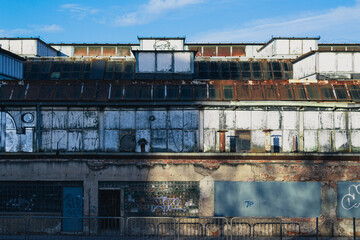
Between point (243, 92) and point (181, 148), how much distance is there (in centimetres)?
469

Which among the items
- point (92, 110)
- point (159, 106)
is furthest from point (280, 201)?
point (92, 110)

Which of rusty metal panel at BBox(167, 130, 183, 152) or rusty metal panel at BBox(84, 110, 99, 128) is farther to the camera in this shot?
rusty metal panel at BBox(84, 110, 99, 128)

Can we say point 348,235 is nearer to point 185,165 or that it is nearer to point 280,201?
point 280,201

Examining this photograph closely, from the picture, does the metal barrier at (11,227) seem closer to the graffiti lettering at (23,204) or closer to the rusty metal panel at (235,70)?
the graffiti lettering at (23,204)

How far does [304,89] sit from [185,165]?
7.97 m

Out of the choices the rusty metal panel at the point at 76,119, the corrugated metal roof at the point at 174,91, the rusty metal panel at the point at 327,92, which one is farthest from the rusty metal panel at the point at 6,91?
the rusty metal panel at the point at 327,92

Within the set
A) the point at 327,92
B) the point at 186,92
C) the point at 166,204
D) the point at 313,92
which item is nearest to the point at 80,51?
the point at 186,92

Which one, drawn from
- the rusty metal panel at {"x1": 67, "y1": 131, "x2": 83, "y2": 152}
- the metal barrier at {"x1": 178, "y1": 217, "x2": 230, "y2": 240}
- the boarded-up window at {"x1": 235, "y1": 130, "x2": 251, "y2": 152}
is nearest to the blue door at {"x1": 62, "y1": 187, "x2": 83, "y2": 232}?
the rusty metal panel at {"x1": 67, "y1": 131, "x2": 83, "y2": 152}

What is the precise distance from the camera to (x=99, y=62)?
25.5 meters

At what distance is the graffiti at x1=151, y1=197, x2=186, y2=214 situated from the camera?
19.0m

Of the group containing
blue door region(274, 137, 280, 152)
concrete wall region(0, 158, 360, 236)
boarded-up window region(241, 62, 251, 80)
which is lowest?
concrete wall region(0, 158, 360, 236)

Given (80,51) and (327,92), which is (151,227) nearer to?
(327,92)

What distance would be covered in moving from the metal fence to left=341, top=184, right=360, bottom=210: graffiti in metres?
0.82

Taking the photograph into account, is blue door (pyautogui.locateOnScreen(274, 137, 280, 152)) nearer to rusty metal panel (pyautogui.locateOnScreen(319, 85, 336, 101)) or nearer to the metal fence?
rusty metal panel (pyautogui.locateOnScreen(319, 85, 336, 101))
